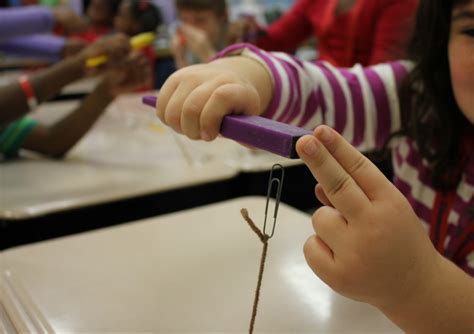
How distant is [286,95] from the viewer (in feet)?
1.91

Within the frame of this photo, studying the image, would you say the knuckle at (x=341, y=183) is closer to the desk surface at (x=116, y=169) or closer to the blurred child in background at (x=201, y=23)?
the desk surface at (x=116, y=169)

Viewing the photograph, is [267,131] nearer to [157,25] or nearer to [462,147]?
[462,147]

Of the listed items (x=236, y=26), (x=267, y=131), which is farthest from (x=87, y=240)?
(x=236, y=26)

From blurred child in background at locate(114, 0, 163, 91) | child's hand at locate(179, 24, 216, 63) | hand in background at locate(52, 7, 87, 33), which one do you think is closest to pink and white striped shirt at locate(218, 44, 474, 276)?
child's hand at locate(179, 24, 216, 63)

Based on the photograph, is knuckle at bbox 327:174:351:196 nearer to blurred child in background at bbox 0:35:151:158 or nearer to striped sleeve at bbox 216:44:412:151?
striped sleeve at bbox 216:44:412:151

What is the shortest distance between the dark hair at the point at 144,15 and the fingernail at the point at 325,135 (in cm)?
228

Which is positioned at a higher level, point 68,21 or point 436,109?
point 436,109

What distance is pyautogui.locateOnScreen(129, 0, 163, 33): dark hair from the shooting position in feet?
8.07

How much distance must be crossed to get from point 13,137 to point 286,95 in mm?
675

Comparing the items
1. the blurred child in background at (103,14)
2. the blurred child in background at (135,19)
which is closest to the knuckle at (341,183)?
the blurred child in background at (135,19)

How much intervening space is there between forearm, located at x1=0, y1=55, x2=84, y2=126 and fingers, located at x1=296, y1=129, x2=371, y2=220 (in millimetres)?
796

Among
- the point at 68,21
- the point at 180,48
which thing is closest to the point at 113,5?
the point at 68,21

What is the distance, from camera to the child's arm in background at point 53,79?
0.95m

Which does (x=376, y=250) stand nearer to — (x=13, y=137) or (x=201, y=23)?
(x=13, y=137)
